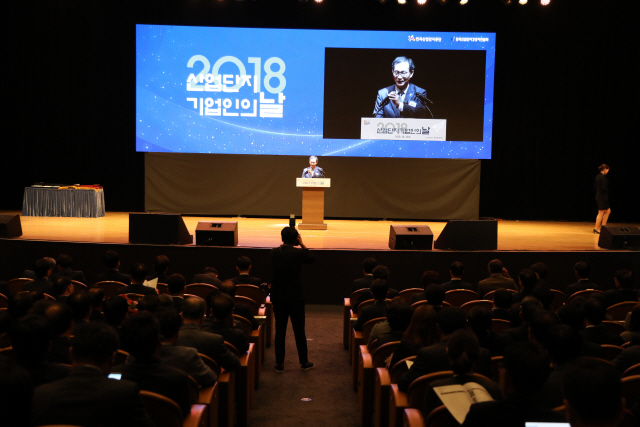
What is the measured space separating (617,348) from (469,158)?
9.55 m

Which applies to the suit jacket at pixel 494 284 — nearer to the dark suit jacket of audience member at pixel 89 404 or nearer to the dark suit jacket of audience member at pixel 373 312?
the dark suit jacket of audience member at pixel 373 312

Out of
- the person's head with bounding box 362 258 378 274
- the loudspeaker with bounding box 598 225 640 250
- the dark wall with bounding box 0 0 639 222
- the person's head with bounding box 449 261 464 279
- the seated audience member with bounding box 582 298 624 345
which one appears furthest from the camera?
the dark wall with bounding box 0 0 639 222

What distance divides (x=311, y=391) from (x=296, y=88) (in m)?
8.64

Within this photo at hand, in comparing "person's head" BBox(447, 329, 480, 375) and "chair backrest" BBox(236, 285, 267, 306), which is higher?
"person's head" BBox(447, 329, 480, 375)

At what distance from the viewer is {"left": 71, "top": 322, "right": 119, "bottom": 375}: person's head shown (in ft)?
7.48

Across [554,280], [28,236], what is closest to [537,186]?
[554,280]

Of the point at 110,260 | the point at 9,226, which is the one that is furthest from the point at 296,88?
the point at 110,260

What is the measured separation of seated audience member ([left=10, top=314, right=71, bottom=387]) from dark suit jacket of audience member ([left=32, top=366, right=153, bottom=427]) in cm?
36

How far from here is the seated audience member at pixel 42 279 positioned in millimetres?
5141

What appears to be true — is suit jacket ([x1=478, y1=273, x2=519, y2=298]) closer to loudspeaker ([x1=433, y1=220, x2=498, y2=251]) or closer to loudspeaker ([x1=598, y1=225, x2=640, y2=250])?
loudspeaker ([x1=433, y1=220, x2=498, y2=251])

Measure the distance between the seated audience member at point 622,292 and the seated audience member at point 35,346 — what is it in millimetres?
4494

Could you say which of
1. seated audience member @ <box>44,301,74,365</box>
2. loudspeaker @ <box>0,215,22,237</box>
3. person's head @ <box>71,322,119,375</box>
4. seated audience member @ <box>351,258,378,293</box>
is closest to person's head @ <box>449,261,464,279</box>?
seated audience member @ <box>351,258,378,293</box>

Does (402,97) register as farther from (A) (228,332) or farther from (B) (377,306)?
(A) (228,332)

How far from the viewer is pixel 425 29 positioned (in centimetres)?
1273
